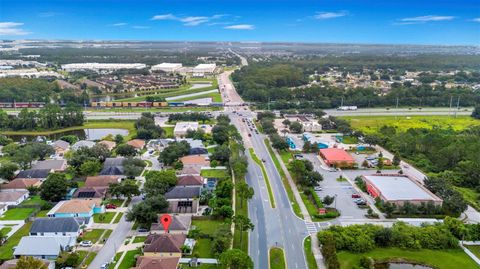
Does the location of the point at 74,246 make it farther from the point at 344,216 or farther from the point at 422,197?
the point at 422,197

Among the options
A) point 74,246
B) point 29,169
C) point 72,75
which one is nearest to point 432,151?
point 74,246

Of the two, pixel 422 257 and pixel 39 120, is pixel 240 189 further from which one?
pixel 39 120

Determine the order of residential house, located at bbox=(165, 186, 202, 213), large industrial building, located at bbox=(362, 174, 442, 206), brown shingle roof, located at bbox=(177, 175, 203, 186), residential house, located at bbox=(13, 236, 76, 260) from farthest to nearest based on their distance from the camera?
brown shingle roof, located at bbox=(177, 175, 203, 186), large industrial building, located at bbox=(362, 174, 442, 206), residential house, located at bbox=(165, 186, 202, 213), residential house, located at bbox=(13, 236, 76, 260)

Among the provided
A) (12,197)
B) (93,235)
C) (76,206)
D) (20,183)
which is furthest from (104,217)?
(20,183)

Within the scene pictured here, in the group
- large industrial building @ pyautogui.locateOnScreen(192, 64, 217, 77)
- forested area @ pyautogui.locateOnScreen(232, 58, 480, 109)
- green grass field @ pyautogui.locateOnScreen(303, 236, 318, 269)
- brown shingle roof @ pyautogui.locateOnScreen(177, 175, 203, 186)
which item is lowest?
green grass field @ pyautogui.locateOnScreen(303, 236, 318, 269)

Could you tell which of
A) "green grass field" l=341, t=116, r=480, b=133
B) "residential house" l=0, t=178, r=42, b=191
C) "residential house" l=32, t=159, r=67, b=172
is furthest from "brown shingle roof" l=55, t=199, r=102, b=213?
"green grass field" l=341, t=116, r=480, b=133

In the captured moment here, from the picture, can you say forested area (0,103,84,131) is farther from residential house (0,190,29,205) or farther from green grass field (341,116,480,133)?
green grass field (341,116,480,133)

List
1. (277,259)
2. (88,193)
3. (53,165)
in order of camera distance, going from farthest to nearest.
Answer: (53,165) → (88,193) → (277,259)
